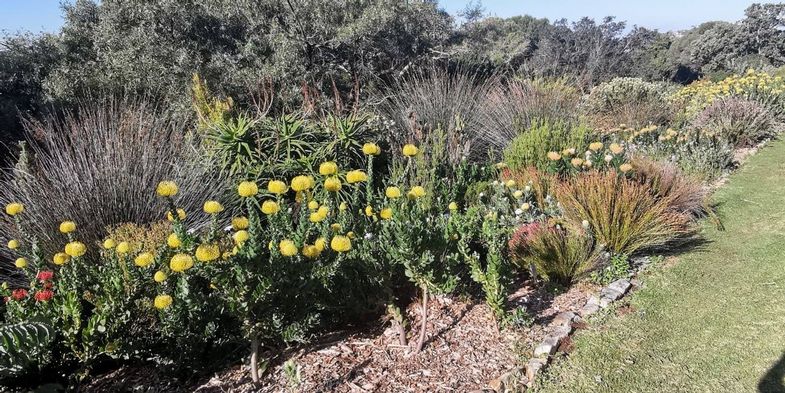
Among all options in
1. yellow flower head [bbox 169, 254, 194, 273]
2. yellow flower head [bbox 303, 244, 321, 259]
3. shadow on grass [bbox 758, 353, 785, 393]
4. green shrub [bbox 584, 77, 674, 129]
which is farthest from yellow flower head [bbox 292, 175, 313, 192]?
green shrub [bbox 584, 77, 674, 129]

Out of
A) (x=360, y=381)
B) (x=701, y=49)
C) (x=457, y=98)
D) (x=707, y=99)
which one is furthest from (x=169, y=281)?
(x=701, y=49)

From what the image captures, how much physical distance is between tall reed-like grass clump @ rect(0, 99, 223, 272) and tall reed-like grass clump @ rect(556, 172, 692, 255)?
3.21 m

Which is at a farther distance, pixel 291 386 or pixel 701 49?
pixel 701 49

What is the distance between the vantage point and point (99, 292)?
2.60 meters

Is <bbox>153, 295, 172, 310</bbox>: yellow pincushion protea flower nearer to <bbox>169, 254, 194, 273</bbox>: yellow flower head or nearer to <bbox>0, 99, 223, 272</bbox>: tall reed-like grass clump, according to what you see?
<bbox>169, 254, 194, 273</bbox>: yellow flower head

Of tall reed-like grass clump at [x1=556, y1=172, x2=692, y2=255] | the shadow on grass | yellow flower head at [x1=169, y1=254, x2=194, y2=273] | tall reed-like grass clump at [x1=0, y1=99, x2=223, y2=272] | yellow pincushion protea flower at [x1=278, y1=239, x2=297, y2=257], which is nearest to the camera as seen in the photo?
yellow flower head at [x1=169, y1=254, x2=194, y2=273]

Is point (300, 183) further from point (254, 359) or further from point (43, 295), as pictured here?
point (43, 295)

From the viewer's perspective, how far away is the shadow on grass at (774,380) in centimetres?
266

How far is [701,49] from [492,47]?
1278 cm

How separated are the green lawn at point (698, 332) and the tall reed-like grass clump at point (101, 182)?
3.37 meters

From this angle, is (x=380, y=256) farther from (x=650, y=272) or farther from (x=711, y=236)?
Answer: (x=711, y=236)

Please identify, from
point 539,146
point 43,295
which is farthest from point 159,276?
point 539,146

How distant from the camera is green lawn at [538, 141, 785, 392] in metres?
2.75

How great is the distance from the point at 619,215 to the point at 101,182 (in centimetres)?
427
